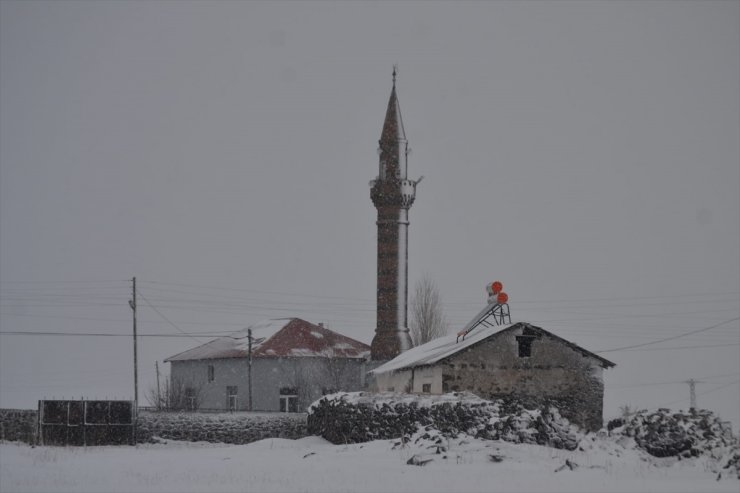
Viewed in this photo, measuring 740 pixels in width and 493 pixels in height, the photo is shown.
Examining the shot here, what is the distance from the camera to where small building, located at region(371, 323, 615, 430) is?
35.7m

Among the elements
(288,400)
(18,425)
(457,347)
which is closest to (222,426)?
(18,425)

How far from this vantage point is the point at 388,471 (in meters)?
21.4

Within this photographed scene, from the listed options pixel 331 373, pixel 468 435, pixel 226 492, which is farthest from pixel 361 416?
pixel 331 373

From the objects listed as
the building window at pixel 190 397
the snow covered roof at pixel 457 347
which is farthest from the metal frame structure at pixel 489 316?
the building window at pixel 190 397

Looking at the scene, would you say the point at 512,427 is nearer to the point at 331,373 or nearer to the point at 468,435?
the point at 468,435

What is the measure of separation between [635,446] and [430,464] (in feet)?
16.6

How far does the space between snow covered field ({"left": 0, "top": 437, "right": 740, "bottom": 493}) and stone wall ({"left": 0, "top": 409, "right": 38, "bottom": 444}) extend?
10.1m

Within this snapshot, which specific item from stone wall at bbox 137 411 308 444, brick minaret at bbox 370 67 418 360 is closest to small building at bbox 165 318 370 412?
brick minaret at bbox 370 67 418 360

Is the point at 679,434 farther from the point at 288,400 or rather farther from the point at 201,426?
the point at 288,400

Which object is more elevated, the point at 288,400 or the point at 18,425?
the point at 18,425

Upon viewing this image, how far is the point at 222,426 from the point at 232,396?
1911cm

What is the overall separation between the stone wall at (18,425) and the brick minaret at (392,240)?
875 inches

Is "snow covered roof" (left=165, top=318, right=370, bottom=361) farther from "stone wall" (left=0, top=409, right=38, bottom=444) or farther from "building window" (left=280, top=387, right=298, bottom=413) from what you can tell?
"stone wall" (left=0, top=409, right=38, bottom=444)

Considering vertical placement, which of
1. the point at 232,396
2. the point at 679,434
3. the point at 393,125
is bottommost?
the point at 232,396
